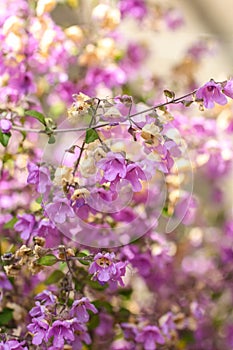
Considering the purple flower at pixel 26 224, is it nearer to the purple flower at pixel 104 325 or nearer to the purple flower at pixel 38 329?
the purple flower at pixel 38 329

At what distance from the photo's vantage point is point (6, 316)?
123cm

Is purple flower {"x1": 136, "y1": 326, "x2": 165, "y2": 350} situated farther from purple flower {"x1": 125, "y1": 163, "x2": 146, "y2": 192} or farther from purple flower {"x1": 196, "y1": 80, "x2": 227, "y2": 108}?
purple flower {"x1": 196, "y1": 80, "x2": 227, "y2": 108}

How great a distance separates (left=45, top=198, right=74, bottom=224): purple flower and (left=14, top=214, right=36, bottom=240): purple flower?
0.33ft

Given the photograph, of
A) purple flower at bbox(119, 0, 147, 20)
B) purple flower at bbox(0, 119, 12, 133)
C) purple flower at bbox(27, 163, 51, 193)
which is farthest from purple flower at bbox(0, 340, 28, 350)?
purple flower at bbox(119, 0, 147, 20)

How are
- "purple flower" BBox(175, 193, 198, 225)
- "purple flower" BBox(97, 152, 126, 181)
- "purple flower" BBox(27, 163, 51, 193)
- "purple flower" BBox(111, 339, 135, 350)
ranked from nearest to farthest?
"purple flower" BBox(97, 152, 126, 181) < "purple flower" BBox(27, 163, 51, 193) < "purple flower" BBox(111, 339, 135, 350) < "purple flower" BBox(175, 193, 198, 225)

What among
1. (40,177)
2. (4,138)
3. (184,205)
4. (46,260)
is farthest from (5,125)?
(184,205)

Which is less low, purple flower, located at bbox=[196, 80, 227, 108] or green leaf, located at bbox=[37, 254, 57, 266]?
purple flower, located at bbox=[196, 80, 227, 108]

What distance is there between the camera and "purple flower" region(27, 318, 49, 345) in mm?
1013

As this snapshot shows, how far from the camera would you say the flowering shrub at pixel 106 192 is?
1.06 metres

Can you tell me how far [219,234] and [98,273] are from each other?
89 centimetres

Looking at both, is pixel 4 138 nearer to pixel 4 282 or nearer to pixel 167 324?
pixel 4 282

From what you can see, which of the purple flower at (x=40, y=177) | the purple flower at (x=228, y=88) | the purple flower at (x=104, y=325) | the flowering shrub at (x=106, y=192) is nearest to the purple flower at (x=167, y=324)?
the flowering shrub at (x=106, y=192)

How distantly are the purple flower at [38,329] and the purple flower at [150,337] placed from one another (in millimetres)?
294

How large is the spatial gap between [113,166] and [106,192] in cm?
9
